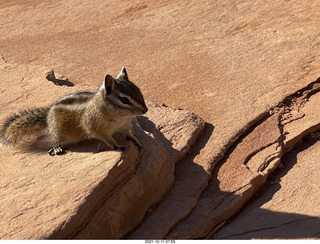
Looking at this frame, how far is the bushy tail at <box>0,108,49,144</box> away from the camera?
8.12m

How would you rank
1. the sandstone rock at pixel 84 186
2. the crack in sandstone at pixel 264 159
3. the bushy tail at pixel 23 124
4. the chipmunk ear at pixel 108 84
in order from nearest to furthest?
the sandstone rock at pixel 84 186, the crack in sandstone at pixel 264 159, the chipmunk ear at pixel 108 84, the bushy tail at pixel 23 124

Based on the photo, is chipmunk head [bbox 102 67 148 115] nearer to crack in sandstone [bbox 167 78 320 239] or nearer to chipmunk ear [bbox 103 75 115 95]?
chipmunk ear [bbox 103 75 115 95]

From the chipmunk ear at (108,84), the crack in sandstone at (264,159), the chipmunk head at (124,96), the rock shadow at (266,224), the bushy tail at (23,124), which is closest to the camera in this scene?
the rock shadow at (266,224)

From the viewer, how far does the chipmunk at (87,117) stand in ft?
24.6

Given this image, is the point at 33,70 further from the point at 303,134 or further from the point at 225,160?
the point at 303,134

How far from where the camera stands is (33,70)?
10148mm

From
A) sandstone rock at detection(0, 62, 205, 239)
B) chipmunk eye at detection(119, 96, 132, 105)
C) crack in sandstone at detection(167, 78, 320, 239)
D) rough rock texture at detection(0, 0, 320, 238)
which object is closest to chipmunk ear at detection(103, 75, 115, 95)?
chipmunk eye at detection(119, 96, 132, 105)

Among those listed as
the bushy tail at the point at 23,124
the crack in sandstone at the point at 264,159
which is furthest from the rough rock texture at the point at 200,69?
the bushy tail at the point at 23,124

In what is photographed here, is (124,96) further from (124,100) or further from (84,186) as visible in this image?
(84,186)

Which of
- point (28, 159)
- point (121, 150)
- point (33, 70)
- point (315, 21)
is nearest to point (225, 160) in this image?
point (121, 150)

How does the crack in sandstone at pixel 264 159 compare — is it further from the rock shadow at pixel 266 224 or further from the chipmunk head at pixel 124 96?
the chipmunk head at pixel 124 96

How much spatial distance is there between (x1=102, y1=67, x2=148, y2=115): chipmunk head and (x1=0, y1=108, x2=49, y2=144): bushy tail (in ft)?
3.55

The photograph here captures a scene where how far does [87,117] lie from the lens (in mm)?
7789

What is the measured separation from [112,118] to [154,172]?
76cm
